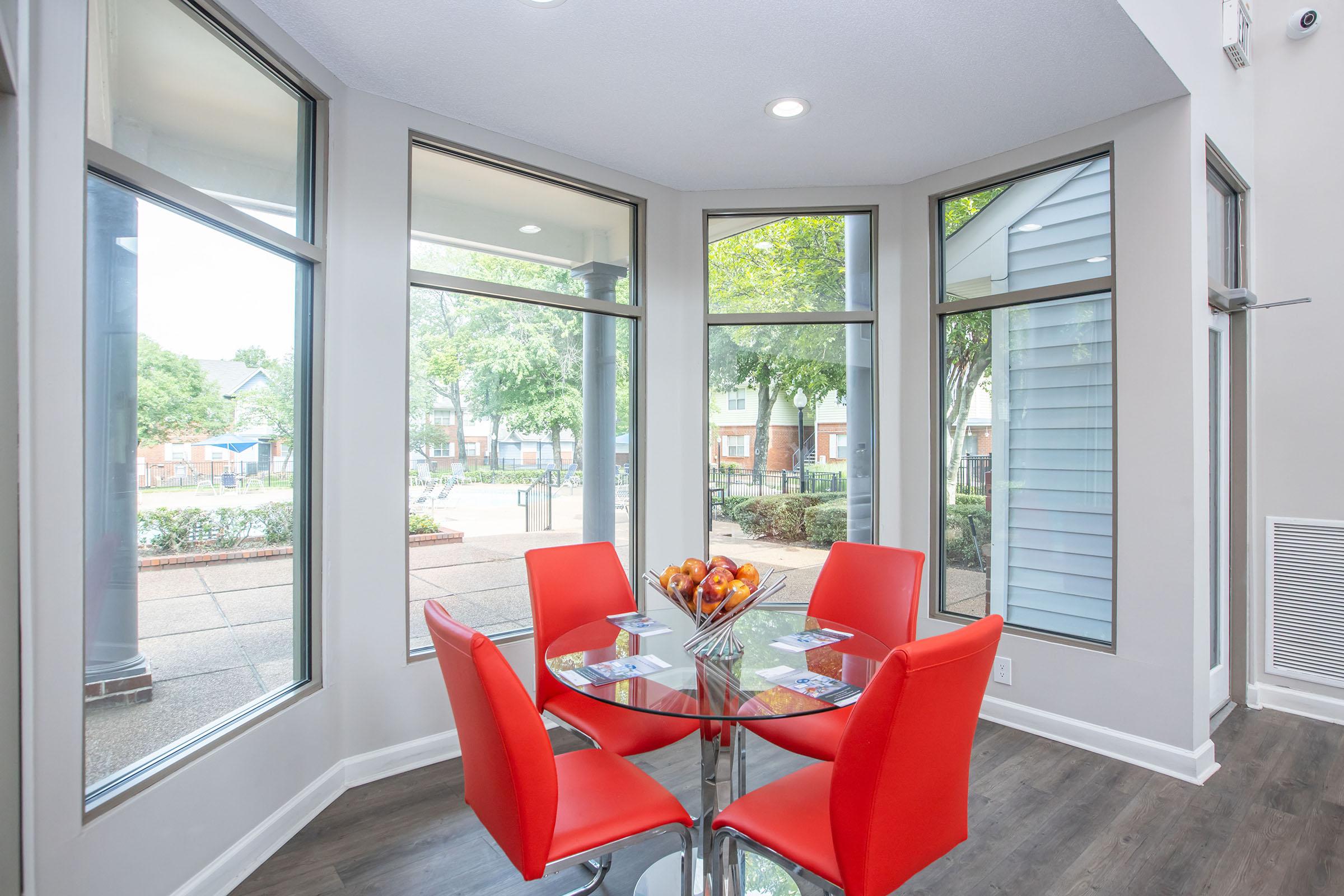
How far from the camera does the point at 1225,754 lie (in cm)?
320

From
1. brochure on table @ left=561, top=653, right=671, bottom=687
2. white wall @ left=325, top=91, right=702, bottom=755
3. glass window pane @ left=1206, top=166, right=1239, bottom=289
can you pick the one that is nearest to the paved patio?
white wall @ left=325, top=91, right=702, bottom=755

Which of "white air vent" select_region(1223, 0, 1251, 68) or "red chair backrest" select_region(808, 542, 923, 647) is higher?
"white air vent" select_region(1223, 0, 1251, 68)

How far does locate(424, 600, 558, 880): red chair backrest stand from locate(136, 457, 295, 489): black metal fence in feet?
3.80

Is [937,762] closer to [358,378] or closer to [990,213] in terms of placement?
[358,378]

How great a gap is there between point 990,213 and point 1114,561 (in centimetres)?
187

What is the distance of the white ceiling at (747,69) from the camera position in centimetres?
242

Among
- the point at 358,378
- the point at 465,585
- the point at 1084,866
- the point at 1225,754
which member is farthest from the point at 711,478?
the point at 1225,754

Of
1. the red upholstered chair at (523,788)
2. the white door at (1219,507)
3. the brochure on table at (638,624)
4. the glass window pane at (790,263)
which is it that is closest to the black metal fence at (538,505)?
the brochure on table at (638,624)

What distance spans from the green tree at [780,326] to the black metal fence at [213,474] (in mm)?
2334

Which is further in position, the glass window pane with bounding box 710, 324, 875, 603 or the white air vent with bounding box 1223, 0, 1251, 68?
the glass window pane with bounding box 710, 324, 875, 603

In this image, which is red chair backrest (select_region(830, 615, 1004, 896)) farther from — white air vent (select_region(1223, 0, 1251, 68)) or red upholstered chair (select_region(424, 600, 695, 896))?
white air vent (select_region(1223, 0, 1251, 68))

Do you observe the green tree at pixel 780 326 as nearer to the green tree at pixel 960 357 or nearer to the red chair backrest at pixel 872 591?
the green tree at pixel 960 357

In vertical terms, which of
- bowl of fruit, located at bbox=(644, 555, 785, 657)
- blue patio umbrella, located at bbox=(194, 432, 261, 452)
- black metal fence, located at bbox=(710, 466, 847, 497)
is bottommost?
bowl of fruit, located at bbox=(644, 555, 785, 657)

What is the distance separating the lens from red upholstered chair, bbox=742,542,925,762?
7.69 feet
